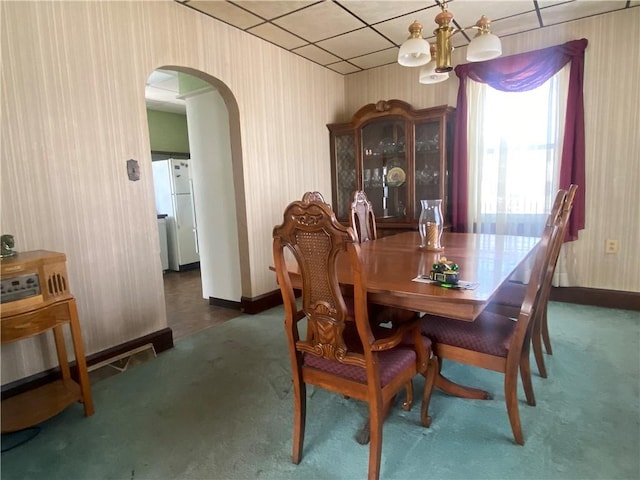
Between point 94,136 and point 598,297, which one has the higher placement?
point 94,136

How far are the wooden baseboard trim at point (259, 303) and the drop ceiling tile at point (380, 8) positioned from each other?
102 inches

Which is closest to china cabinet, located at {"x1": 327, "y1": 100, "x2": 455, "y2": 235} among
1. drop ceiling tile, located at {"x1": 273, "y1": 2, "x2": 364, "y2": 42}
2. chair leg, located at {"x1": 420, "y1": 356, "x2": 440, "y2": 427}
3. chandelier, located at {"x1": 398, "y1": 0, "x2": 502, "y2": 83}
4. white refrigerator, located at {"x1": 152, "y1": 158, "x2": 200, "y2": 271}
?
drop ceiling tile, located at {"x1": 273, "y1": 2, "x2": 364, "y2": 42}

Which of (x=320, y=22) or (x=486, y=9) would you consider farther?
(x=320, y=22)

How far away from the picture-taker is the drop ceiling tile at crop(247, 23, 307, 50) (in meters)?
3.13

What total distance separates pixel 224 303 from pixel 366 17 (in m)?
2.95

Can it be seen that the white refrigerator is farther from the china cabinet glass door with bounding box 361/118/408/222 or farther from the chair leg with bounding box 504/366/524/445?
the chair leg with bounding box 504/366/524/445

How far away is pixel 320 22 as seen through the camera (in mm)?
3051

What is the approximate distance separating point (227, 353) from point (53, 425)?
104 cm

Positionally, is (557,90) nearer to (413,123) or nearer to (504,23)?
(504,23)

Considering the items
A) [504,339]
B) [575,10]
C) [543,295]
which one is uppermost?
[575,10]

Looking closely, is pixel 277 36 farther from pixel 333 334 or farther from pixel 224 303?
pixel 333 334

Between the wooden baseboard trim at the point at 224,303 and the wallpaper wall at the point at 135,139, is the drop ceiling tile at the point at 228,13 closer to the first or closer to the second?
the wallpaper wall at the point at 135,139

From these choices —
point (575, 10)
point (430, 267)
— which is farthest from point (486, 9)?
point (430, 267)

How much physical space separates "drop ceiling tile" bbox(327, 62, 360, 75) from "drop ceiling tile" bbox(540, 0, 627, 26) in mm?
1900
